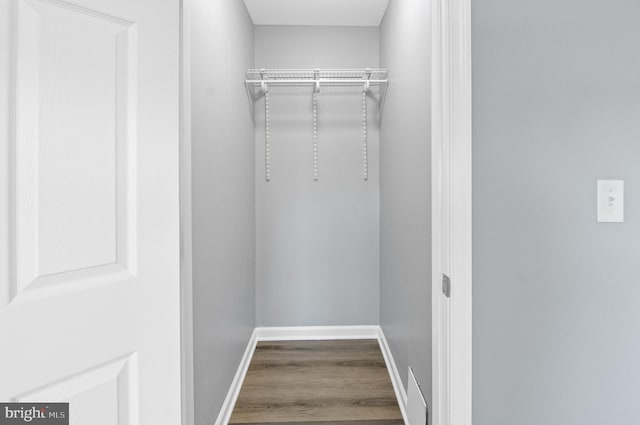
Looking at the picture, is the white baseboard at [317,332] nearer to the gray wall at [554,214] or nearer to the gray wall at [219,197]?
the gray wall at [219,197]

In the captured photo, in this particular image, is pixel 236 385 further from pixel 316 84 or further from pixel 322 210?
pixel 316 84

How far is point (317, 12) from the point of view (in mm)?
2580

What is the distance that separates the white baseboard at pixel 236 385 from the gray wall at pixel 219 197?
7 centimetres

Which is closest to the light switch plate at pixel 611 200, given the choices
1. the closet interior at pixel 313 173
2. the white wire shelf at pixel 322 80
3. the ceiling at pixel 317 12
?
the closet interior at pixel 313 173

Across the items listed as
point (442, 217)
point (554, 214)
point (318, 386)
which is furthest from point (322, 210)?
point (554, 214)

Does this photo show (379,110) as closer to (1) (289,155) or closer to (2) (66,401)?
(1) (289,155)

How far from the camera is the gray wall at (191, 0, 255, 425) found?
58.5 inches

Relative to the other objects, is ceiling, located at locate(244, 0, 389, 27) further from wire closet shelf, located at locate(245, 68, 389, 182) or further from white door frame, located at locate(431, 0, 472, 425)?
white door frame, located at locate(431, 0, 472, 425)

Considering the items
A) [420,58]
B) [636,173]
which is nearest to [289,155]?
[420,58]

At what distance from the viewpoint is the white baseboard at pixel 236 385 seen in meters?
1.82

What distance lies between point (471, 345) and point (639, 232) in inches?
23.3

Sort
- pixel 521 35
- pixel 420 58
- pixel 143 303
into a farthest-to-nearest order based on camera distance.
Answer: pixel 420 58
pixel 521 35
pixel 143 303

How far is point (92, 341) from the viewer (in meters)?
0.77

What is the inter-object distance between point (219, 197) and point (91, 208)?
41.0 inches
